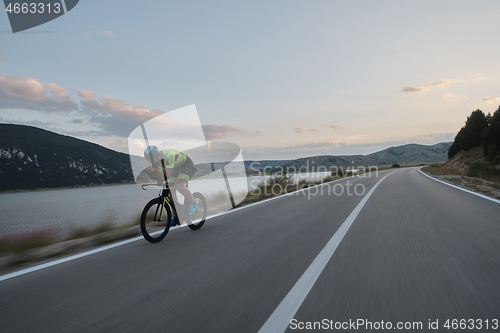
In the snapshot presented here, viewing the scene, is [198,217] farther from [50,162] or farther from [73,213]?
[50,162]

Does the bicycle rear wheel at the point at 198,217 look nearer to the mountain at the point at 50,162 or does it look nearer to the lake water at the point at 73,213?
the lake water at the point at 73,213

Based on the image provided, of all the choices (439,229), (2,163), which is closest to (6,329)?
(439,229)

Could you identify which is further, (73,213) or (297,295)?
(73,213)

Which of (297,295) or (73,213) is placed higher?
(297,295)

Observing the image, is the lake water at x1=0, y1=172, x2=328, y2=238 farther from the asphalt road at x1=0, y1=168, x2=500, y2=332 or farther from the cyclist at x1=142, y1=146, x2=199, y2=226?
the asphalt road at x1=0, y1=168, x2=500, y2=332

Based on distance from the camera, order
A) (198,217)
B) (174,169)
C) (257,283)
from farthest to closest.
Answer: (198,217) < (174,169) < (257,283)

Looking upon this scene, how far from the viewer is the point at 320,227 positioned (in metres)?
6.06

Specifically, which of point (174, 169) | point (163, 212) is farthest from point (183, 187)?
point (163, 212)

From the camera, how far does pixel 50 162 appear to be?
95.2 m

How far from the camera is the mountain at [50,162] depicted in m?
81.8

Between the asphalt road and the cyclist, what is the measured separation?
791 millimetres

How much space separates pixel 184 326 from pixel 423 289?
2.26 metres

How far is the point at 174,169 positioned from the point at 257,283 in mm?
3363

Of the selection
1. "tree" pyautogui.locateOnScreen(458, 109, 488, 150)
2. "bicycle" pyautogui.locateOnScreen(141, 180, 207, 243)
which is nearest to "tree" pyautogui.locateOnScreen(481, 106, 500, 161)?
"tree" pyautogui.locateOnScreen(458, 109, 488, 150)
